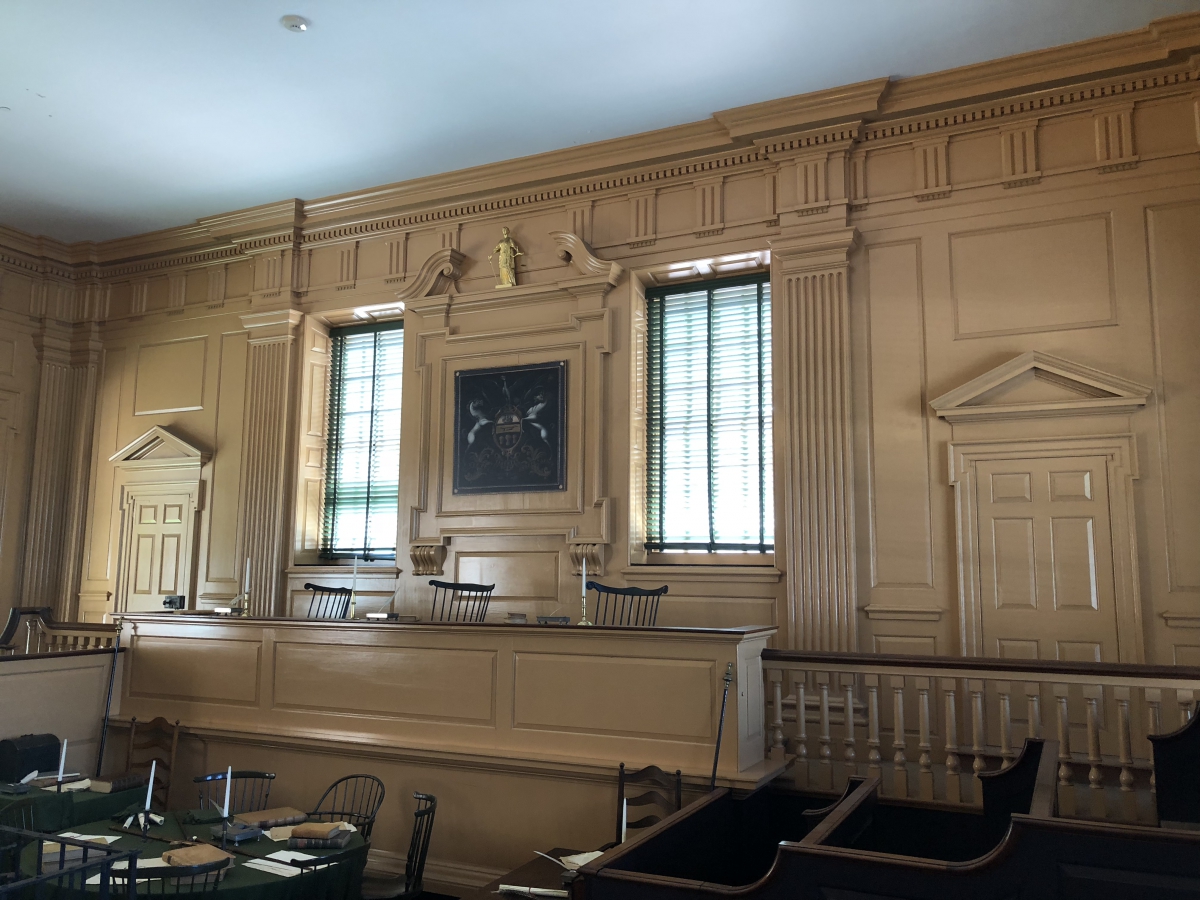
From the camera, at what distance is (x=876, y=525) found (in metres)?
6.31

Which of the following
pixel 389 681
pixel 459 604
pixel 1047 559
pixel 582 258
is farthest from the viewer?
pixel 582 258

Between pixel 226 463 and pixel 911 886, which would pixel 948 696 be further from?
pixel 226 463

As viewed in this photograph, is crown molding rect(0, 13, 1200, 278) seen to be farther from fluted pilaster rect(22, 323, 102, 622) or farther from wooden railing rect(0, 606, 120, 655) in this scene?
wooden railing rect(0, 606, 120, 655)

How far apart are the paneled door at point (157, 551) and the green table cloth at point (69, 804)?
4.03 meters

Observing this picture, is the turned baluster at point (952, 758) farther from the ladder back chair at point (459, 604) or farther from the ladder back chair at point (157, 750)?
the ladder back chair at point (157, 750)

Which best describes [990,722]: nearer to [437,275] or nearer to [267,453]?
[437,275]

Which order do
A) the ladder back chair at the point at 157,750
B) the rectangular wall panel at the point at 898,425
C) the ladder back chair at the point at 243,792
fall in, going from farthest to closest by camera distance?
the rectangular wall panel at the point at 898,425
the ladder back chair at the point at 157,750
the ladder back chair at the point at 243,792

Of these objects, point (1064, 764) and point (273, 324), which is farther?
point (273, 324)

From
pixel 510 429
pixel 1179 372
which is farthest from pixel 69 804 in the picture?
pixel 1179 372

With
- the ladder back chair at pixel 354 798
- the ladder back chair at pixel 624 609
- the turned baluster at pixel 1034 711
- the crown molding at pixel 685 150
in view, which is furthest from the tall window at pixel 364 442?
the turned baluster at pixel 1034 711

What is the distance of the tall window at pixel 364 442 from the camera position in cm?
834

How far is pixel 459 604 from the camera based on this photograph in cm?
730

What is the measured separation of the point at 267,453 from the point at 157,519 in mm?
1465

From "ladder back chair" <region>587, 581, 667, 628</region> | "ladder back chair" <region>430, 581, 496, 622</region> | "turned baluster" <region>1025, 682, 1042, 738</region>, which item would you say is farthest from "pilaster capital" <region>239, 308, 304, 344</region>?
"turned baluster" <region>1025, 682, 1042, 738</region>
